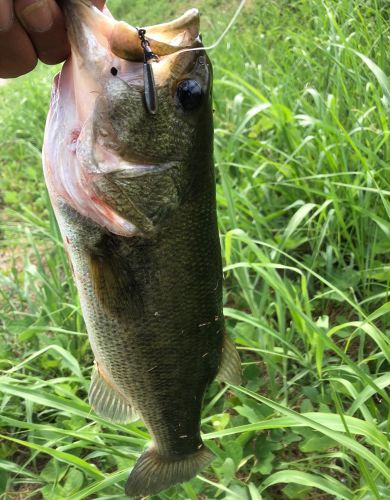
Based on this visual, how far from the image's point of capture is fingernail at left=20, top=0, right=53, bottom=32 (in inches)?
41.8

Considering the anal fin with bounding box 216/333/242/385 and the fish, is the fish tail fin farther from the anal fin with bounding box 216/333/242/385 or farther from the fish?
the anal fin with bounding box 216/333/242/385

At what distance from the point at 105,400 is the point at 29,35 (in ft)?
3.34

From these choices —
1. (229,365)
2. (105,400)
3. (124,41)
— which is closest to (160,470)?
(105,400)

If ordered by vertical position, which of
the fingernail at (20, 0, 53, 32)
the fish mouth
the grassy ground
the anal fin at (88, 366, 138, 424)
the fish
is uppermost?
the fingernail at (20, 0, 53, 32)

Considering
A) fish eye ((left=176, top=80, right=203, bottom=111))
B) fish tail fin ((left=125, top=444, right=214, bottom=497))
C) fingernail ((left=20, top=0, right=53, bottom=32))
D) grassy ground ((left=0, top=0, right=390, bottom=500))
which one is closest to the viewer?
fingernail ((left=20, top=0, right=53, bottom=32))

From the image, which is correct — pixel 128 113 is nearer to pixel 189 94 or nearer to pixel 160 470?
pixel 189 94

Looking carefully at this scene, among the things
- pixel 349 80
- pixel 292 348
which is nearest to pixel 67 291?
pixel 292 348

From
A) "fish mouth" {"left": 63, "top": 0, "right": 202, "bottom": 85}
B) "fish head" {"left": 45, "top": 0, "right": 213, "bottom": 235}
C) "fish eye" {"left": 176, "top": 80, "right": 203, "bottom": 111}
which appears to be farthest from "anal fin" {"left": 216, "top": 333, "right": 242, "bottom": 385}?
"fish mouth" {"left": 63, "top": 0, "right": 202, "bottom": 85}

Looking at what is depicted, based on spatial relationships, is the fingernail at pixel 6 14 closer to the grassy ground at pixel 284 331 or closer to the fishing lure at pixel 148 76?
the fishing lure at pixel 148 76

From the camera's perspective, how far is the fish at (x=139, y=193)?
1151mm

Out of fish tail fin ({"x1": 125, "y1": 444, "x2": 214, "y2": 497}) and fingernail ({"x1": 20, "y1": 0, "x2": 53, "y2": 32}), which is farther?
fish tail fin ({"x1": 125, "y1": 444, "x2": 214, "y2": 497})

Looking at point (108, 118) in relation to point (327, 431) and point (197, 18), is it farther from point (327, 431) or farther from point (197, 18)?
point (327, 431)

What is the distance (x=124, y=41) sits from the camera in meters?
1.10

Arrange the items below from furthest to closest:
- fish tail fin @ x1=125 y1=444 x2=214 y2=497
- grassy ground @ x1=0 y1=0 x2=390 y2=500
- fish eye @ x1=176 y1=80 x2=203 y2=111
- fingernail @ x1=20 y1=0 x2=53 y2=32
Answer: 1. grassy ground @ x1=0 y1=0 x2=390 y2=500
2. fish tail fin @ x1=125 y1=444 x2=214 y2=497
3. fish eye @ x1=176 y1=80 x2=203 y2=111
4. fingernail @ x1=20 y1=0 x2=53 y2=32
